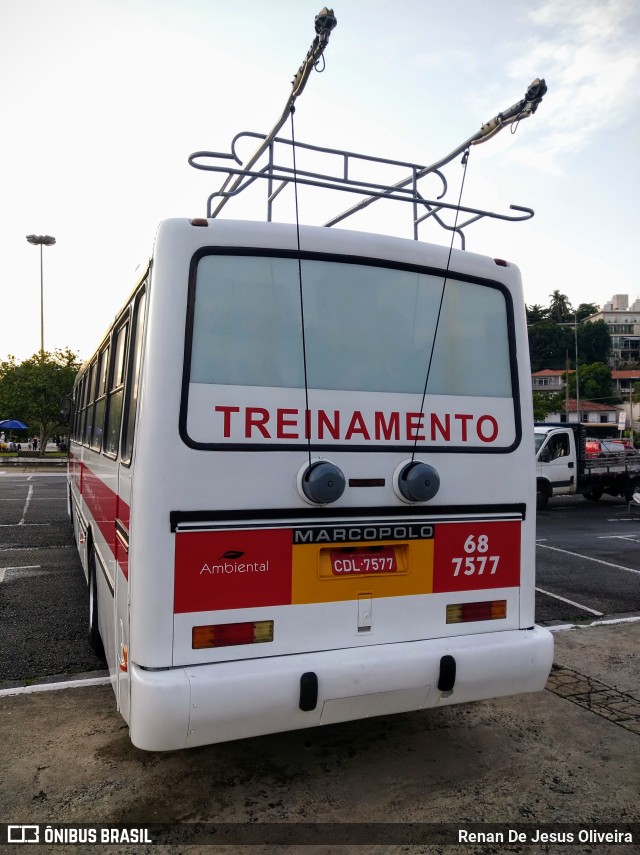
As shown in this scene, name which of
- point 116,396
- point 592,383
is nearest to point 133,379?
point 116,396

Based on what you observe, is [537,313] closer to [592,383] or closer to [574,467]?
[592,383]

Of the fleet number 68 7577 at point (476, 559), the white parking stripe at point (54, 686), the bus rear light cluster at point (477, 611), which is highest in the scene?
the fleet number 68 7577 at point (476, 559)

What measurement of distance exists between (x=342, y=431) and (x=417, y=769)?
2.08m

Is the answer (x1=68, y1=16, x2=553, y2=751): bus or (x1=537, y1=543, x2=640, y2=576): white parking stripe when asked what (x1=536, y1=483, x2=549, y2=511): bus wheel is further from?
(x1=68, y1=16, x2=553, y2=751): bus

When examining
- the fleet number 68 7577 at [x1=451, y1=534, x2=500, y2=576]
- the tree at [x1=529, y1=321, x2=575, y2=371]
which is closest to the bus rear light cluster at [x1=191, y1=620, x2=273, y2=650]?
the fleet number 68 7577 at [x1=451, y1=534, x2=500, y2=576]

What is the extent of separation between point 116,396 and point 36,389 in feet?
120

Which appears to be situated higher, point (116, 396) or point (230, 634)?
point (116, 396)

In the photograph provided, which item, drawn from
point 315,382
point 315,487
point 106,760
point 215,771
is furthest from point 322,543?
point 106,760

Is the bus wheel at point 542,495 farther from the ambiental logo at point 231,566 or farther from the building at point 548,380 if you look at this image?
the building at point 548,380

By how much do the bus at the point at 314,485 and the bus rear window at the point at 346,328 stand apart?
0.01 meters

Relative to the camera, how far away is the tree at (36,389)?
38.7 m

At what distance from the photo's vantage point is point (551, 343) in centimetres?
11500

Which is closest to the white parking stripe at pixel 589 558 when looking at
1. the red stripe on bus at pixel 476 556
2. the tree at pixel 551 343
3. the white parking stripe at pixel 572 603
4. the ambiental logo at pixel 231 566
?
the white parking stripe at pixel 572 603

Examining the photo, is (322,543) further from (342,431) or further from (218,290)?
(218,290)
